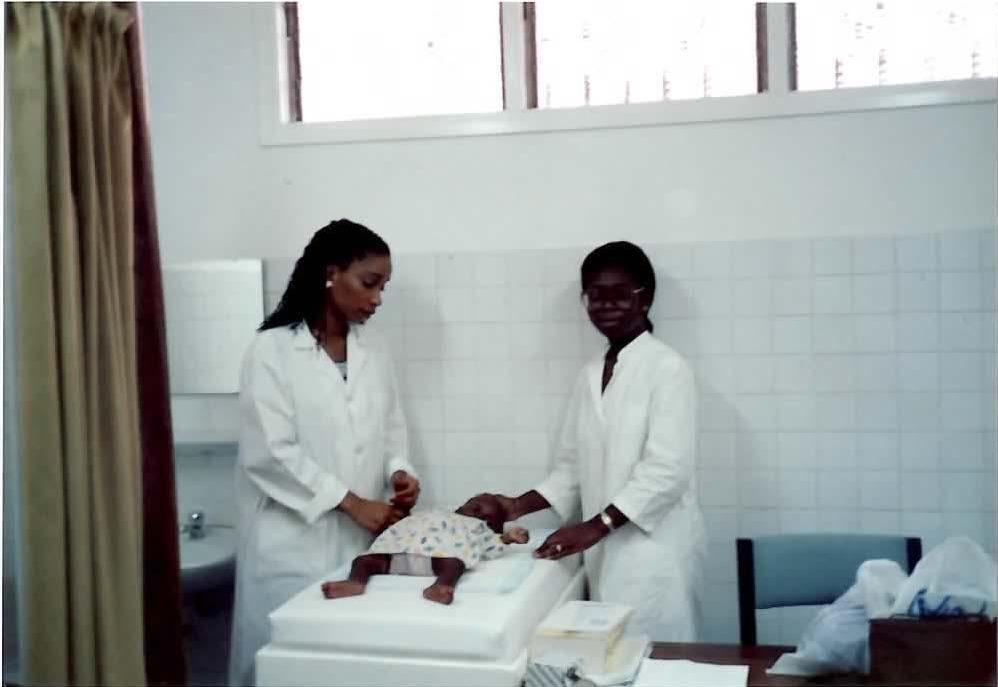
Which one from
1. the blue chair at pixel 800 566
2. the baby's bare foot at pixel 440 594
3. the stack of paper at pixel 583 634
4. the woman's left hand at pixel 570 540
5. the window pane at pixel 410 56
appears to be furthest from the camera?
the window pane at pixel 410 56

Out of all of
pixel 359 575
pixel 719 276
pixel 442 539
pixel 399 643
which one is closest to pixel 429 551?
pixel 442 539

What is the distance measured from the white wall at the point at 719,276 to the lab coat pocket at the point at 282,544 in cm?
53

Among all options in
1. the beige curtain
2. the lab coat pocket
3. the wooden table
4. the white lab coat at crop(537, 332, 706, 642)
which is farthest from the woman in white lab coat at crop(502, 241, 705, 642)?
the beige curtain

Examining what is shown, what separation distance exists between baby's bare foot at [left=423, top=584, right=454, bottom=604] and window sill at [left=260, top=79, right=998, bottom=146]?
1.34 meters

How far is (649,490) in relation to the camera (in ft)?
6.95

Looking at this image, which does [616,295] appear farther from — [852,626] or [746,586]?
[852,626]

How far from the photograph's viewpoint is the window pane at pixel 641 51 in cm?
255

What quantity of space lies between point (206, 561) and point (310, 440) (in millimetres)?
543

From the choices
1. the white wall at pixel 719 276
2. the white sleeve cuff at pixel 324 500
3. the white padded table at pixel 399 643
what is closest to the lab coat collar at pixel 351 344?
the white sleeve cuff at pixel 324 500

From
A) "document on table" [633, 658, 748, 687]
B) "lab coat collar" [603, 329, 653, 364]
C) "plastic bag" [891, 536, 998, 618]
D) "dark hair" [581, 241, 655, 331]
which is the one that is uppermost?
"dark hair" [581, 241, 655, 331]

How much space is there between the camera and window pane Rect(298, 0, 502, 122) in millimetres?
2674

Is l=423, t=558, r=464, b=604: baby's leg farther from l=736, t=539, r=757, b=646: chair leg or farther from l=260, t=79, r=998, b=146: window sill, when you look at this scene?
l=260, t=79, r=998, b=146: window sill

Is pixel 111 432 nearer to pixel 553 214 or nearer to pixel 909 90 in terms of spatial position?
pixel 553 214

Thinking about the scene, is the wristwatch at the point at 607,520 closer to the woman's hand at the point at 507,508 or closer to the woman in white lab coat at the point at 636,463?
the woman in white lab coat at the point at 636,463
